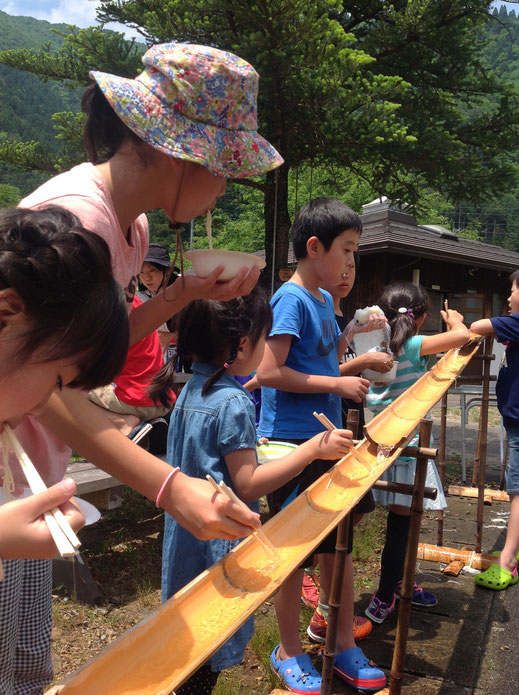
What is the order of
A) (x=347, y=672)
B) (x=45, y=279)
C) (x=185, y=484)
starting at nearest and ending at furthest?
(x=45, y=279) → (x=185, y=484) → (x=347, y=672)

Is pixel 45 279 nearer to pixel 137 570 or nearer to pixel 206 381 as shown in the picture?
pixel 206 381

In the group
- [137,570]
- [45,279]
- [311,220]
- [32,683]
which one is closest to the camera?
[45,279]

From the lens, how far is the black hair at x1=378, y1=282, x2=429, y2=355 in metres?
3.52

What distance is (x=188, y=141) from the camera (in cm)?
149

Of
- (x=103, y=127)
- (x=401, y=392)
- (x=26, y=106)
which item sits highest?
(x=26, y=106)

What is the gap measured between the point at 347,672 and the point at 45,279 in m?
2.28

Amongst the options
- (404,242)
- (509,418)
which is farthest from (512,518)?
(404,242)

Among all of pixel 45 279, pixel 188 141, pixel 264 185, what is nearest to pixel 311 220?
pixel 188 141

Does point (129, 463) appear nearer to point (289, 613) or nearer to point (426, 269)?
point (289, 613)

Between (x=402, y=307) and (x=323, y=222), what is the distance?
41.0 inches

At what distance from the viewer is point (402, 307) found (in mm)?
3699

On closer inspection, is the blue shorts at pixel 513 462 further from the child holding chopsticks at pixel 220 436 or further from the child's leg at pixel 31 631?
the child's leg at pixel 31 631

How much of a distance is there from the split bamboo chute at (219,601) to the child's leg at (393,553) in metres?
1.30

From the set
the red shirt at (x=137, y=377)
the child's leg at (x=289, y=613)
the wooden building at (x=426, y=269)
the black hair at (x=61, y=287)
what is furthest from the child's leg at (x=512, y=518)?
the wooden building at (x=426, y=269)
